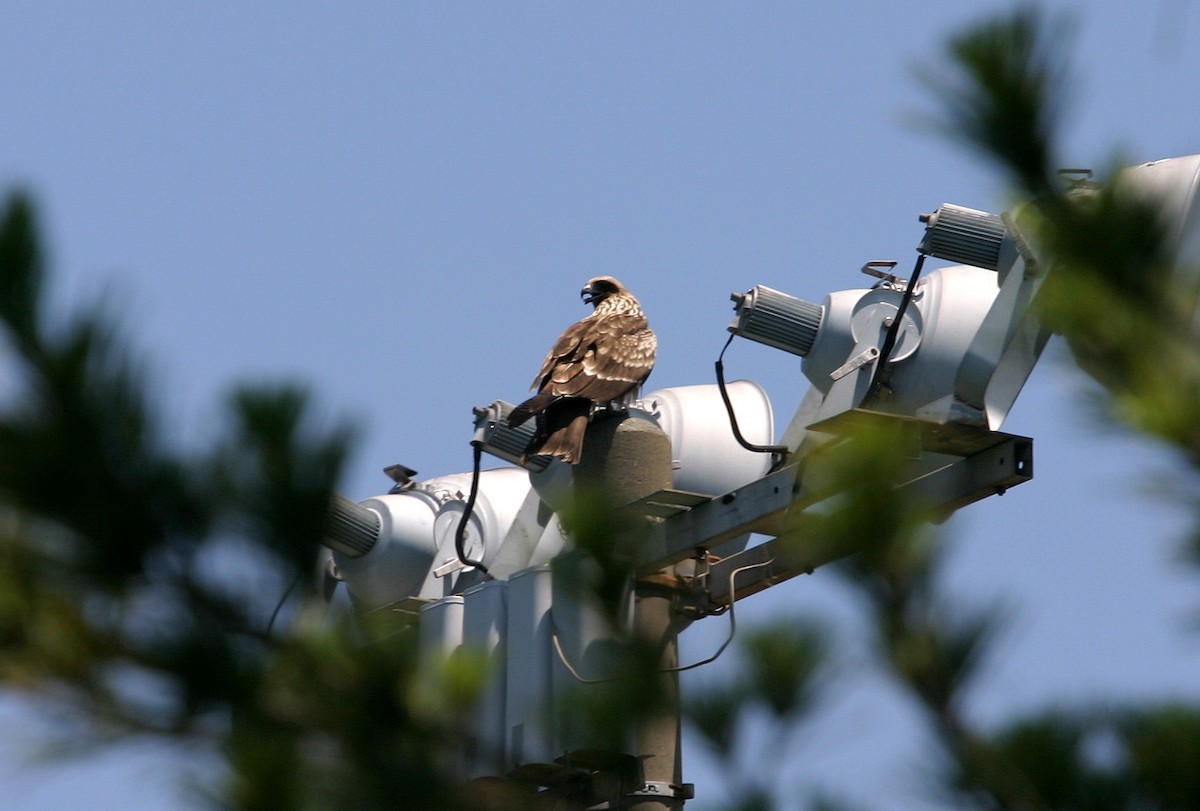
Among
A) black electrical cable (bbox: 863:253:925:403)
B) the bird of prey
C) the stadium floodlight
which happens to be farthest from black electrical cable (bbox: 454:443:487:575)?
black electrical cable (bbox: 863:253:925:403)

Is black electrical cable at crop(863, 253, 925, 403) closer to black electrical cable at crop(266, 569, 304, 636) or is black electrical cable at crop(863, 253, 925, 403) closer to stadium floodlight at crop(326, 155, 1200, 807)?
stadium floodlight at crop(326, 155, 1200, 807)

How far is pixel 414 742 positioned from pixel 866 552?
0.97 metres

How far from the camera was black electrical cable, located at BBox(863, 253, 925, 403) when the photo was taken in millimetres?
7961

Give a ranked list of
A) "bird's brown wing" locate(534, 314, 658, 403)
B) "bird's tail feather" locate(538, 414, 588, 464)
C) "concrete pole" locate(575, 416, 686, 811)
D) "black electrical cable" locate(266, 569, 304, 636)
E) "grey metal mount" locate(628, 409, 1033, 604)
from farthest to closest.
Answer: "bird's brown wing" locate(534, 314, 658, 403), "bird's tail feather" locate(538, 414, 588, 464), "concrete pole" locate(575, 416, 686, 811), "grey metal mount" locate(628, 409, 1033, 604), "black electrical cable" locate(266, 569, 304, 636)

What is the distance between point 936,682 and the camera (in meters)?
4.18

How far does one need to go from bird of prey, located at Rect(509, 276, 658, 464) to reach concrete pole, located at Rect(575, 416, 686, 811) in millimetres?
90

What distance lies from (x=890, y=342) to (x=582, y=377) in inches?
57.2

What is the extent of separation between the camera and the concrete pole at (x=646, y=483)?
787cm

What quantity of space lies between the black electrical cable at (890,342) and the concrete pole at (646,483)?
98 cm

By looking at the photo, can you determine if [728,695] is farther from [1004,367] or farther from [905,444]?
[1004,367]

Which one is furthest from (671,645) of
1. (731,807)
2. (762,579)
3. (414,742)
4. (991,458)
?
(414,742)

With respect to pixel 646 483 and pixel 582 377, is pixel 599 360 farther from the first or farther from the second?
pixel 646 483

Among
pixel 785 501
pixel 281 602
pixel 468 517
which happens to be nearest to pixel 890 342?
pixel 785 501

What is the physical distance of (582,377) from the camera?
8867 mm
